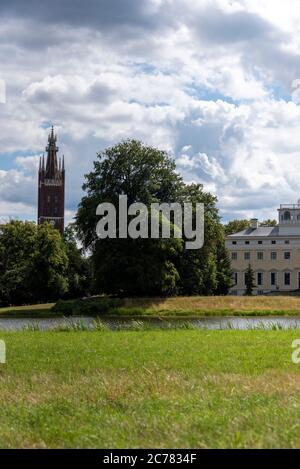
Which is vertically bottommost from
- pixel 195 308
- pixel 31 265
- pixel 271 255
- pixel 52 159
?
pixel 195 308

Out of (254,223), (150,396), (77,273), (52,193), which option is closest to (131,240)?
(77,273)

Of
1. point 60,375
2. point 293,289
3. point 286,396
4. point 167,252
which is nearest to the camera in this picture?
point 286,396

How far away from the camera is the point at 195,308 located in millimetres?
62094

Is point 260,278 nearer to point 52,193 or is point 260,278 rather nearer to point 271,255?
point 271,255

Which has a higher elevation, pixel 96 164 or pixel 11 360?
pixel 96 164

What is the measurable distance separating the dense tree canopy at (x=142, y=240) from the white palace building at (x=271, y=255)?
4063cm

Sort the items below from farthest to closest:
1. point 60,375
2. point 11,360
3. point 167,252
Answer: point 167,252
point 11,360
point 60,375

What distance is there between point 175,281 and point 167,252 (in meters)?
3.32

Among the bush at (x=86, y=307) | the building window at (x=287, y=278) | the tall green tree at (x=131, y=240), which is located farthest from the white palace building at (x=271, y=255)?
the bush at (x=86, y=307)

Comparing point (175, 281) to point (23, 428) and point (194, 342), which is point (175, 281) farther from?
point (23, 428)

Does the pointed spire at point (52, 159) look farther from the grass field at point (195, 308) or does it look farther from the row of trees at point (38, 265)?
the grass field at point (195, 308)

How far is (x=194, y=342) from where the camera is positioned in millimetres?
24047

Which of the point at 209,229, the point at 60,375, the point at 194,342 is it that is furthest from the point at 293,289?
the point at 60,375

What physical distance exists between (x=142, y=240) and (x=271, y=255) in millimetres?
53009
